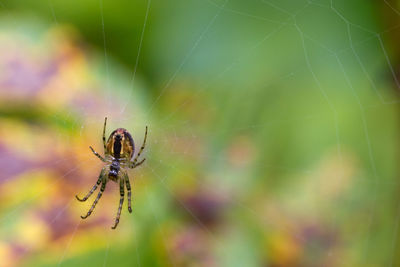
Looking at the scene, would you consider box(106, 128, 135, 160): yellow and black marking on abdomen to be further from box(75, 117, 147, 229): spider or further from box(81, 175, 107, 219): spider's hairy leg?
box(81, 175, 107, 219): spider's hairy leg

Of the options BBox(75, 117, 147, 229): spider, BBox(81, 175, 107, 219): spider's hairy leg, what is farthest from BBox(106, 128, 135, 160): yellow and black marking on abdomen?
BBox(81, 175, 107, 219): spider's hairy leg

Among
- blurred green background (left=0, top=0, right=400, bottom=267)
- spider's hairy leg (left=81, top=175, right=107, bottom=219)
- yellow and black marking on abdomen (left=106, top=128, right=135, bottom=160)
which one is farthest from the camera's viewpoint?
yellow and black marking on abdomen (left=106, top=128, right=135, bottom=160)

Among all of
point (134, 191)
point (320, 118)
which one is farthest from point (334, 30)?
point (134, 191)

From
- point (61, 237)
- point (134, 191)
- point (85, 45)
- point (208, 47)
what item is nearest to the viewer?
point (61, 237)

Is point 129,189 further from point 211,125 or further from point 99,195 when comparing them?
point 211,125

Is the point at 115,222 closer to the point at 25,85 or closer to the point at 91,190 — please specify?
the point at 91,190

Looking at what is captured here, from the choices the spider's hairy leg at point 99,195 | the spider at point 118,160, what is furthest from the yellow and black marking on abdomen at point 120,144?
the spider's hairy leg at point 99,195

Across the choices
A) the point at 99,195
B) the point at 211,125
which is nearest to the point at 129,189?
the point at 99,195
